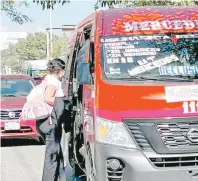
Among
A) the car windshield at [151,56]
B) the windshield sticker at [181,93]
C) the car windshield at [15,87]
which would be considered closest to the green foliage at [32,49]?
the car windshield at [15,87]

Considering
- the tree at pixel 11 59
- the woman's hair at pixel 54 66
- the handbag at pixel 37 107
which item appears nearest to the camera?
the handbag at pixel 37 107

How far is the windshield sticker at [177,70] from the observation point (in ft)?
17.1

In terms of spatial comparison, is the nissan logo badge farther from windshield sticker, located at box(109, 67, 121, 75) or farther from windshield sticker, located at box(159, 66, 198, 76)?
windshield sticker, located at box(109, 67, 121, 75)

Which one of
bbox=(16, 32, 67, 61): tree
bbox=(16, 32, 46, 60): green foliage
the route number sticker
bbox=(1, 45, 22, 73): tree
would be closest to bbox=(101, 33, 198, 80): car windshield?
the route number sticker

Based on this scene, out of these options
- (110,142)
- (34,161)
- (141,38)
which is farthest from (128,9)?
(34,161)

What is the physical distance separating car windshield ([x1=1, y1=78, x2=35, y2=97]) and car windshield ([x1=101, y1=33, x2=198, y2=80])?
6.65 meters

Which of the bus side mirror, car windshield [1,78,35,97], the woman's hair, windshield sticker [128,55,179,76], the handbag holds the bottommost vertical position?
car windshield [1,78,35,97]

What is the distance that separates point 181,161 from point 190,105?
21.4 inches

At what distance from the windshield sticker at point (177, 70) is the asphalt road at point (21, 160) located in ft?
10.2

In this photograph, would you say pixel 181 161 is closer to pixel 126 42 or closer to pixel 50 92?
pixel 126 42

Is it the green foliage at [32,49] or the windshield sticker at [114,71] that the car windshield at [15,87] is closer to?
the windshield sticker at [114,71]

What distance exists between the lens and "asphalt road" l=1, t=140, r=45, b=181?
25.4 feet

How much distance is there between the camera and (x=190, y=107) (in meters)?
4.83

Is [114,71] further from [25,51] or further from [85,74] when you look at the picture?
[25,51]
